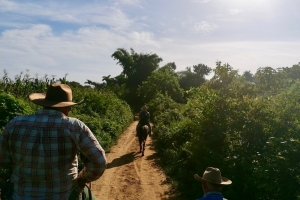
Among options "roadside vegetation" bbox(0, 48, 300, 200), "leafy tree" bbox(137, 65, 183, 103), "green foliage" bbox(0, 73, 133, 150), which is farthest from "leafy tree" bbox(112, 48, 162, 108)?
"roadside vegetation" bbox(0, 48, 300, 200)

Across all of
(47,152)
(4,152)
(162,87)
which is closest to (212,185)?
(47,152)

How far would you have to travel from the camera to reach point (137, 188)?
348 inches

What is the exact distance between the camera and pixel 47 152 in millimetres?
2742

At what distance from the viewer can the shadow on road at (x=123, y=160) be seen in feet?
36.6

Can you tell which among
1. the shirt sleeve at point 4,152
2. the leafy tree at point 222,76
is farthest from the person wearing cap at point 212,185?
the leafy tree at point 222,76

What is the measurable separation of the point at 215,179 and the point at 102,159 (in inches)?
65.3

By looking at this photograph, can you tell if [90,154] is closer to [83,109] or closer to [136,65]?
[83,109]

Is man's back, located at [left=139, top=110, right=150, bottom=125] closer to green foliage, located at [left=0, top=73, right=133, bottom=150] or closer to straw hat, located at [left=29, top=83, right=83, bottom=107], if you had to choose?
green foliage, located at [left=0, top=73, right=133, bottom=150]

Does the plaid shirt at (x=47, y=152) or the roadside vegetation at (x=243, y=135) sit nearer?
the plaid shirt at (x=47, y=152)

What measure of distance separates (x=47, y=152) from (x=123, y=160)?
9422 millimetres

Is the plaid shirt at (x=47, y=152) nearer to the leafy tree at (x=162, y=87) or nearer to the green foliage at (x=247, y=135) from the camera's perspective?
the green foliage at (x=247, y=135)

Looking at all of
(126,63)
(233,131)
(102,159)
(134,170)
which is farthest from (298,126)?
(126,63)

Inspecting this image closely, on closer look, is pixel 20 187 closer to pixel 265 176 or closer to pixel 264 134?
pixel 265 176

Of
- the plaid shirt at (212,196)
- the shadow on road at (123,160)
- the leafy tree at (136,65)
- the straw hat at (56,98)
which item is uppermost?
the leafy tree at (136,65)
